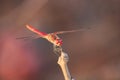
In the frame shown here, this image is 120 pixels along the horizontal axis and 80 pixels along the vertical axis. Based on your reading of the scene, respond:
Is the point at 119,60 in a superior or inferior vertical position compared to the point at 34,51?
inferior

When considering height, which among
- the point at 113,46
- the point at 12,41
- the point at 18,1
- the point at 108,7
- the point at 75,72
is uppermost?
the point at 18,1

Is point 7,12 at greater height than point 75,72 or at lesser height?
greater

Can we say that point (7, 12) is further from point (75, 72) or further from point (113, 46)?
point (113, 46)

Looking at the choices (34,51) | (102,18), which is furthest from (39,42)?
(102,18)

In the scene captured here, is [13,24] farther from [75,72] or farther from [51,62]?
[75,72]

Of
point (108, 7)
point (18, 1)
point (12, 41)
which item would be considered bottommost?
point (12, 41)

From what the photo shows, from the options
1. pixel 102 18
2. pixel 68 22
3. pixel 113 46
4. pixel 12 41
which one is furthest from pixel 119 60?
pixel 12 41
